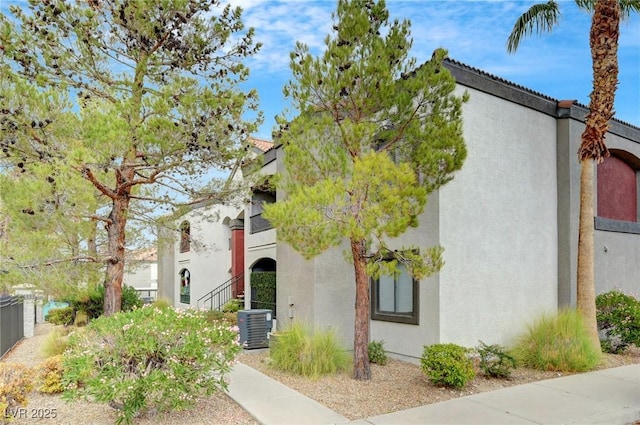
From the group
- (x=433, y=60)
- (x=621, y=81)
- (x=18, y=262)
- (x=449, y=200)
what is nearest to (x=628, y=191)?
(x=621, y=81)

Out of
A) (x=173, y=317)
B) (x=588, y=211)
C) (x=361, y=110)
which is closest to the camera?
(x=173, y=317)

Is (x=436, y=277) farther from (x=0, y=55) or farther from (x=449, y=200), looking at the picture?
(x=0, y=55)

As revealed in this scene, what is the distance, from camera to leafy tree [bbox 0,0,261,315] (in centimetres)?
977

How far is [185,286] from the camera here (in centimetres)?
2797

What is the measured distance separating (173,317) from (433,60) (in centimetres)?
609

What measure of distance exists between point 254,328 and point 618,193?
11.6m

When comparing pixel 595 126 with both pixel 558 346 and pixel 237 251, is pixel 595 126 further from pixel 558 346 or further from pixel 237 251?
pixel 237 251

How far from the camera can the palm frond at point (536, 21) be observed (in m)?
13.0

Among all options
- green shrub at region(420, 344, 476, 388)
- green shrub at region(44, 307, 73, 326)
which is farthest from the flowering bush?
green shrub at region(44, 307, 73, 326)

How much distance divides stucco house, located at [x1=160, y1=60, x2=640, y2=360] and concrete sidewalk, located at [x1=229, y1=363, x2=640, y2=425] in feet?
7.73

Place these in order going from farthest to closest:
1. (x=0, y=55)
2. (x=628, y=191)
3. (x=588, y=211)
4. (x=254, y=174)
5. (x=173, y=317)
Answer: (x=628, y=191)
(x=254, y=174)
(x=588, y=211)
(x=0, y=55)
(x=173, y=317)

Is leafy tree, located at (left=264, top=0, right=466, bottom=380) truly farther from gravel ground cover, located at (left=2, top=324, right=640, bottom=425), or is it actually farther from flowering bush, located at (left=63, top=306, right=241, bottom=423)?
flowering bush, located at (left=63, top=306, right=241, bottom=423)

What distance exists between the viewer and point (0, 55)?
1009cm

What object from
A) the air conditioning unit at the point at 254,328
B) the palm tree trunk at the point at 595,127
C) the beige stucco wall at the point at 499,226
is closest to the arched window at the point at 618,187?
the beige stucco wall at the point at 499,226
